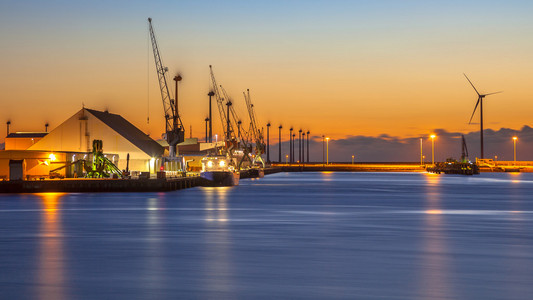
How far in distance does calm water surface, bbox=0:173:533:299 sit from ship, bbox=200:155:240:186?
245 ft

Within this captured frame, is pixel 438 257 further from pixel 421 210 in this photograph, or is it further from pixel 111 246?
pixel 421 210

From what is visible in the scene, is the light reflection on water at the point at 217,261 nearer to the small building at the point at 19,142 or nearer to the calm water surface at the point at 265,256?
the calm water surface at the point at 265,256

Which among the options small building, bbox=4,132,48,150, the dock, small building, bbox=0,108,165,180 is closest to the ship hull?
small building, bbox=0,108,165,180

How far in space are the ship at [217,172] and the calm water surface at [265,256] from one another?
74.7 meters

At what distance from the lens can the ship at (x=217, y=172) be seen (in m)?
129

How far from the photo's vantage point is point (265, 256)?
96.0 feet

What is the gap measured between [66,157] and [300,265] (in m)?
87.2

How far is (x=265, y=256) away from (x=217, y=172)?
100m

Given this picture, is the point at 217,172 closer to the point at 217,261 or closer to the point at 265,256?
the point at 265,256

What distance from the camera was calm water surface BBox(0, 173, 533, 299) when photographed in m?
20.9

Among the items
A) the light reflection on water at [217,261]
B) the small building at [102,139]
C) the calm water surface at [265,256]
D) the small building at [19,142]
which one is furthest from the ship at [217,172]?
the light reflection on water at [217,261]

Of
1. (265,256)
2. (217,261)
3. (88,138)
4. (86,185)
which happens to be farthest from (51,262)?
(88,138)

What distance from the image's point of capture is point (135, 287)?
69.5ft

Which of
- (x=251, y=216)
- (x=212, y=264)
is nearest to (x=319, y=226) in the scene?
(x=251, y=216)
